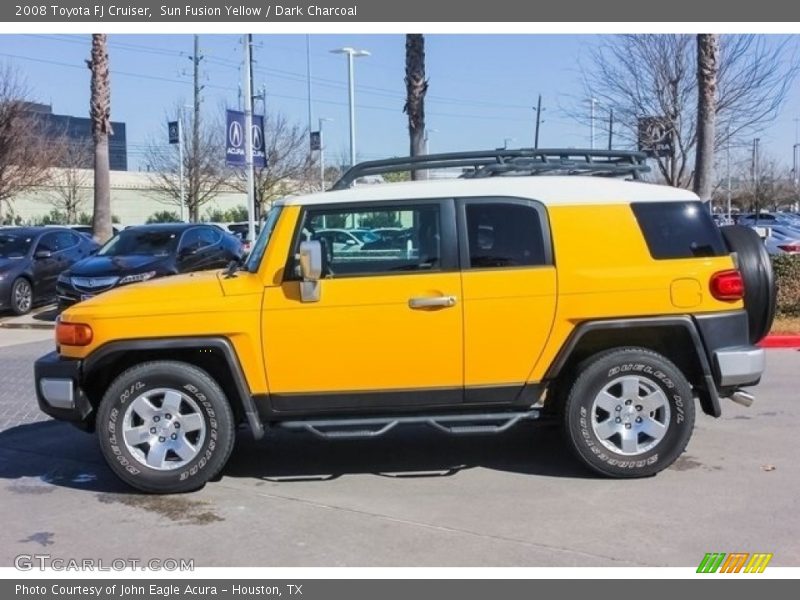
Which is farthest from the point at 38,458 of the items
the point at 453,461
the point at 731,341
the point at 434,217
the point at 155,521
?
the point at 731,341

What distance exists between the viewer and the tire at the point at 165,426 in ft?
18.6

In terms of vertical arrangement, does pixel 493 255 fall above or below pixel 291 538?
above

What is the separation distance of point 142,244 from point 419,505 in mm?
11331

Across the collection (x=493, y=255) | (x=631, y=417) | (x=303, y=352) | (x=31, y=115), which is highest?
(x=31, y=115)

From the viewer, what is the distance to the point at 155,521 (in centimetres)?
528

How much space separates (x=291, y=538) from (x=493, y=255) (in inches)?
84.2

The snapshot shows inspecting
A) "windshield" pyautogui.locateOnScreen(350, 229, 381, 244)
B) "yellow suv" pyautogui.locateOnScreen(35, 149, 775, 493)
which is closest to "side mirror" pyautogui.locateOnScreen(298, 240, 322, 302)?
"yellow suv" pyautogui.locateOnScreen(35, 149, 775, 493)

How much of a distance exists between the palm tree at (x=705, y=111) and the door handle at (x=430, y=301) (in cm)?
991

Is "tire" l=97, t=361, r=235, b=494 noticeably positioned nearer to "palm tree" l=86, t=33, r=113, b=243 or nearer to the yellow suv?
the yellow suv

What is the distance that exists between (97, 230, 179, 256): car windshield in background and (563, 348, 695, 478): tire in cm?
1089

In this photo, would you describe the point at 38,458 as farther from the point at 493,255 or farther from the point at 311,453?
the point at 493,255

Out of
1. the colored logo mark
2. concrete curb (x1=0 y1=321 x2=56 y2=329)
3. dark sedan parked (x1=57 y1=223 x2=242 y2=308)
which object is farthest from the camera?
concrete curb (x1=0 y1=321 x2=56 y2=329)

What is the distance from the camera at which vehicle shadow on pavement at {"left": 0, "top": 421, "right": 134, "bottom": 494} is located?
6052 mm

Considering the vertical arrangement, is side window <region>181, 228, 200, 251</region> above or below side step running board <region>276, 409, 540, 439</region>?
above
